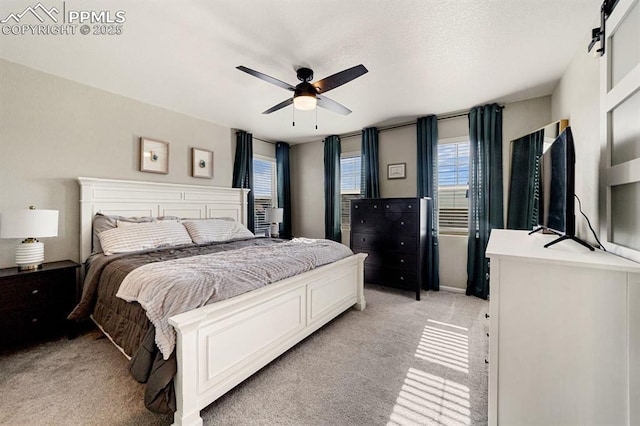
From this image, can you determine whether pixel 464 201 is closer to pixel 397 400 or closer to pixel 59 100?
pixel 397 400

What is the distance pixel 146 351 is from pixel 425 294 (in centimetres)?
335

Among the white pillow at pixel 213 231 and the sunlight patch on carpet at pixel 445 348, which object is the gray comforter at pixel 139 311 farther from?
the sunlight patch on carpet at pixel 445 348

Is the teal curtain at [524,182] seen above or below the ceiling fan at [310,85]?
below

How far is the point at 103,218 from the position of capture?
2.80 meters

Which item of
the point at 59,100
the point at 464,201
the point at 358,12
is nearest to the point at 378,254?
the point at 464,201

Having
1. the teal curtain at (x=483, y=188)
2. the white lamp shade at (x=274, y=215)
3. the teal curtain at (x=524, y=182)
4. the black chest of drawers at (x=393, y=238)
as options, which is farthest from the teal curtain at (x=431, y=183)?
the white lamp shade at (x=274, y=215)

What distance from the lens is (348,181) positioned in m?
4.83

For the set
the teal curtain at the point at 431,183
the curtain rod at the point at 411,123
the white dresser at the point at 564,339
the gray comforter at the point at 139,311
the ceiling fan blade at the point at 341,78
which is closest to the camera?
the white dresser at the point at 564,339

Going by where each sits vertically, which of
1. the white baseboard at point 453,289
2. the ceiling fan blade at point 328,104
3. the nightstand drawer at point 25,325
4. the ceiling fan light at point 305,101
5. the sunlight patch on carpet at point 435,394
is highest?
the ceiling fan blade at point 328,104

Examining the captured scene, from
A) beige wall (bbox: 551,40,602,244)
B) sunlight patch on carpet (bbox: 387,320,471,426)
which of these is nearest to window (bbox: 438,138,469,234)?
beige wall (bbox: 551,40,602,244)

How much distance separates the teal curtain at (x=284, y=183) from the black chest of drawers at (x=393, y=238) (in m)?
1.73

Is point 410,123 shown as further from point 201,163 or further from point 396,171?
point 201,163

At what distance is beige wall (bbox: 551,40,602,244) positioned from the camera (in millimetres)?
1751

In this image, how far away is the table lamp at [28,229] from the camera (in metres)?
2.12
